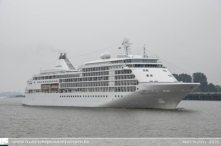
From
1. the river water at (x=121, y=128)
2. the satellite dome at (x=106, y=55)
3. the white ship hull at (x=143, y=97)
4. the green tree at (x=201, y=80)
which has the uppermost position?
the satellite dome at (x=106, y=55)

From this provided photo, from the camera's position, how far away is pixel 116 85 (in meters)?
47.2

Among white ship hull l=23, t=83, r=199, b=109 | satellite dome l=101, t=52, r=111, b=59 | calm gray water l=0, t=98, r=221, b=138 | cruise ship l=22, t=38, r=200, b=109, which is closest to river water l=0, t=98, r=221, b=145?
calm gray water l=0, t=98, r=221, b=138

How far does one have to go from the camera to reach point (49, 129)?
93.3 feet

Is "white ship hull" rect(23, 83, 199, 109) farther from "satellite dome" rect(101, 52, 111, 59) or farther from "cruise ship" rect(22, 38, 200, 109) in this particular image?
"satellite dome" rect(101, 52, 111, 59)

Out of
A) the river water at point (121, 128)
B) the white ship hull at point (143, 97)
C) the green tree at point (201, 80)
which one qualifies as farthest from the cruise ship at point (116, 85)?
the green tree at point (201, 80)

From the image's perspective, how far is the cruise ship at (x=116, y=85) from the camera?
1661 inches

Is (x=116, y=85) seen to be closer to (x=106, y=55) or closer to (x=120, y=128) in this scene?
(x=106, y=55)

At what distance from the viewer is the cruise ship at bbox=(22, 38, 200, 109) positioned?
42188 millimetres

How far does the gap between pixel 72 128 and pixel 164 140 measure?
9.59 metres

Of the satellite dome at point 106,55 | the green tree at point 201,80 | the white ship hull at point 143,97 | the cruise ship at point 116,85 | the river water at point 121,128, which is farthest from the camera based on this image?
the green tree at point 201,80

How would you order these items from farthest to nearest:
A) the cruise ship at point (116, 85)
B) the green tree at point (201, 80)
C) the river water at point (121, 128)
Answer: the green tree at point (201, 80)
the cruise ship at point (116, 85)
the river water at point (121, 128)

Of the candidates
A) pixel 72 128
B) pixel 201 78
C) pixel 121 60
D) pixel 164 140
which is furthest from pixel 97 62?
pixel 201 78

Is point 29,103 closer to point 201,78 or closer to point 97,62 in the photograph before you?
point 97,62

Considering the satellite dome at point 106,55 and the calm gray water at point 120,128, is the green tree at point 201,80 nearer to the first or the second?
the satellite dome at point 106,55
